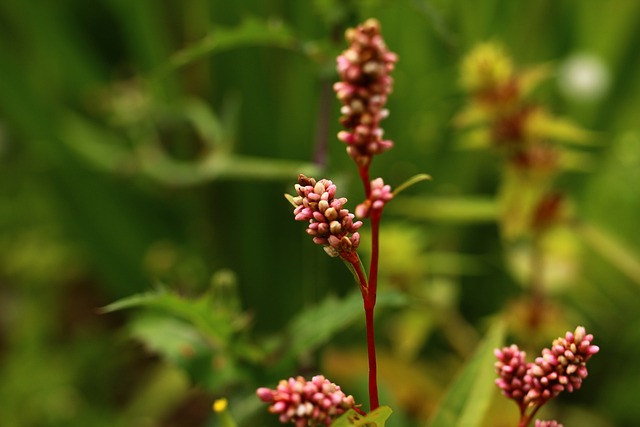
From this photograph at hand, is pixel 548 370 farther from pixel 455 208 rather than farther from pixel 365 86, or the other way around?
pixel 455 208

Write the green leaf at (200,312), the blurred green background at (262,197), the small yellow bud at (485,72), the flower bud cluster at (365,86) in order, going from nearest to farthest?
the flower bud cluster at (365,86)
the green leaf at (200,312)
the small yellow bud at (485,72)
the blurred green background at (262,197)

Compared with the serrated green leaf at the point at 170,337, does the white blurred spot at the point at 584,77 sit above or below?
above

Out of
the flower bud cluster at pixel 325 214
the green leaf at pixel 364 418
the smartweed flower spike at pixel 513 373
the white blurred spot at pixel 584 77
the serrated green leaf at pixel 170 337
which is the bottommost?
the serrated green leaf at pixel 170 337

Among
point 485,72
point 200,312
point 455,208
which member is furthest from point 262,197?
point 200,312

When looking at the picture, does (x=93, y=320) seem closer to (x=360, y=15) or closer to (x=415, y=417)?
(x=415, y=417)

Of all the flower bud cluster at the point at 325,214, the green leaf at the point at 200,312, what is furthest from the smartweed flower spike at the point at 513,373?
the green leaf at the point at 200,312

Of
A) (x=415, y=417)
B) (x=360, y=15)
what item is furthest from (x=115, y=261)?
(x=360, y=15)

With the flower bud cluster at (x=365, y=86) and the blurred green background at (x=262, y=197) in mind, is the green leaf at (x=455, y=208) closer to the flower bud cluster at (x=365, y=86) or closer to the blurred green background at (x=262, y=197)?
the blurred green background at (x=262, y=197)

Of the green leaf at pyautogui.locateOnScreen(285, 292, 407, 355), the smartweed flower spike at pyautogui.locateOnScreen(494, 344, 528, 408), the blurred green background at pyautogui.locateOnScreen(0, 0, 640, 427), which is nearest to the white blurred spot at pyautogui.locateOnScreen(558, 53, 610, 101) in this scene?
the blurred green background at pyautogui.locateOnScreen(0, 0, 640, 427)
